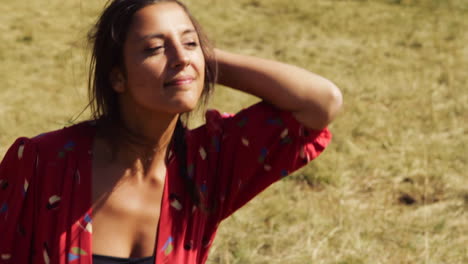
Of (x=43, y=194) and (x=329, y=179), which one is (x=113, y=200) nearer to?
(x=43, y=194)

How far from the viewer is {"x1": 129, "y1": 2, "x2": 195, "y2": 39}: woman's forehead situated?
1.73 metres

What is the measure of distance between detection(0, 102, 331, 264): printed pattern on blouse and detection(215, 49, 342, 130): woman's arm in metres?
0.04

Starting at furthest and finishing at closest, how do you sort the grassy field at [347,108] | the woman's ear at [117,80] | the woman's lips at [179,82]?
the grassy field at [347,108]
the woman's ear at [117,80]
the woman's lips at [179,82]

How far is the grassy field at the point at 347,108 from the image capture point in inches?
132

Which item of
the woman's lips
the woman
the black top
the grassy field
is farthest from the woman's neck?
the grassy field

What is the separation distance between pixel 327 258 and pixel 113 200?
5.45 ft

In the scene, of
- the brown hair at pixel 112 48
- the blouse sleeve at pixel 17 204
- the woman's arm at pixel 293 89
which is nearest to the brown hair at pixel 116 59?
the brown hair at pixel 112 48

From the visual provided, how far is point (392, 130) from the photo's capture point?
15.1ft

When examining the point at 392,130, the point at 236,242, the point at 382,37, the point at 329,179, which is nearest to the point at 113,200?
the point at 236,242

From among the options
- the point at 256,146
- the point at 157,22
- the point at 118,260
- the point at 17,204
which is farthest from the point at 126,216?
the point at 157,22

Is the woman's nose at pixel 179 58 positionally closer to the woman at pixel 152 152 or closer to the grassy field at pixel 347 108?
the woman at pixel 152 152


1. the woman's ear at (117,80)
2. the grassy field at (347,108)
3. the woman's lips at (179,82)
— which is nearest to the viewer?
the woman's lips at (179,82)

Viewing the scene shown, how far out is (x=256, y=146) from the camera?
1.87 metres

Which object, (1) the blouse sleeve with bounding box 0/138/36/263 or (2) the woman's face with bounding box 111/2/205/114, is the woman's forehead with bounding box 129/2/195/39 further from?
(1) the blouse sleeve with bounding box 0/138/36/263
